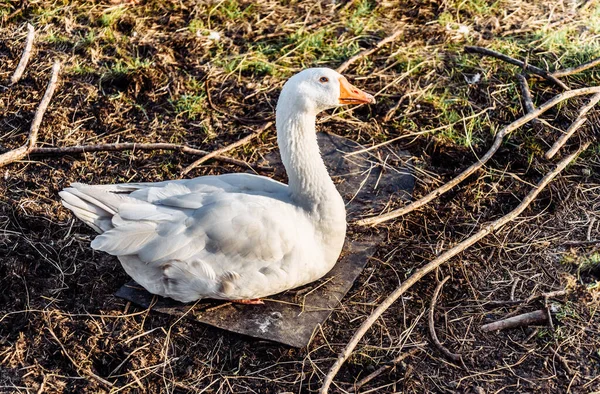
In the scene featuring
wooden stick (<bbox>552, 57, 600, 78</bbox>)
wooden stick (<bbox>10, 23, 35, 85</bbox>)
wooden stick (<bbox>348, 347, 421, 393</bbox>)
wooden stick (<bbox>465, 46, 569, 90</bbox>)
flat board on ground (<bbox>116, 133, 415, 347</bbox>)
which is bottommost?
wooden stick (<bbox>348, 347, 421, 393</bbox>)

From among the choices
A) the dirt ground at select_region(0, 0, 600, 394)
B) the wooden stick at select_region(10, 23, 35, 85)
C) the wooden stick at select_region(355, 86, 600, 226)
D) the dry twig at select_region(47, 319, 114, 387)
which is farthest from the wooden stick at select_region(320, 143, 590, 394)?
the wooden stick at select_region(10, 23, 35, 85)

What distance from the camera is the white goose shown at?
4.48 meters

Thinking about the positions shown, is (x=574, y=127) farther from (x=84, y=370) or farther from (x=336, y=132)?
(x=84, y=370)

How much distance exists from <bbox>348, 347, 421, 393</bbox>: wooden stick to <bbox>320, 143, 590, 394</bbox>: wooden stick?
136 mm

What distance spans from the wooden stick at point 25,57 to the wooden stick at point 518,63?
3805 mm

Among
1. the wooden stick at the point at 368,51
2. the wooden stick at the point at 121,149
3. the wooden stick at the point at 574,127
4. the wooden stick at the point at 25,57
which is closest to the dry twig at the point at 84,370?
the wooden stick at the point at 121,149

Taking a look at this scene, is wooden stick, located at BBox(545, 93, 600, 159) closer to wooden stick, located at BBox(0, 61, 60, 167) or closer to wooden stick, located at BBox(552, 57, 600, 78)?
wooden stick, located at BBox(552, 57, 600, 78)

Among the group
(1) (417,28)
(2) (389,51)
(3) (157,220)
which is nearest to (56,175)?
(3) (157,220)

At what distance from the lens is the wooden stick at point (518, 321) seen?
4535 millimetres

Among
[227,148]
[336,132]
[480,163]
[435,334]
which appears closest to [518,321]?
[435,334]

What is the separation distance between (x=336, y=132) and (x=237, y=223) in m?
1.94

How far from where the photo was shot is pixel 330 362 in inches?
171

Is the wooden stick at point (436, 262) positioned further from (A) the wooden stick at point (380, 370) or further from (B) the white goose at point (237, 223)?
(B) the white goose at point (237, 223)

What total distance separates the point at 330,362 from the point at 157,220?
4.24 feet
